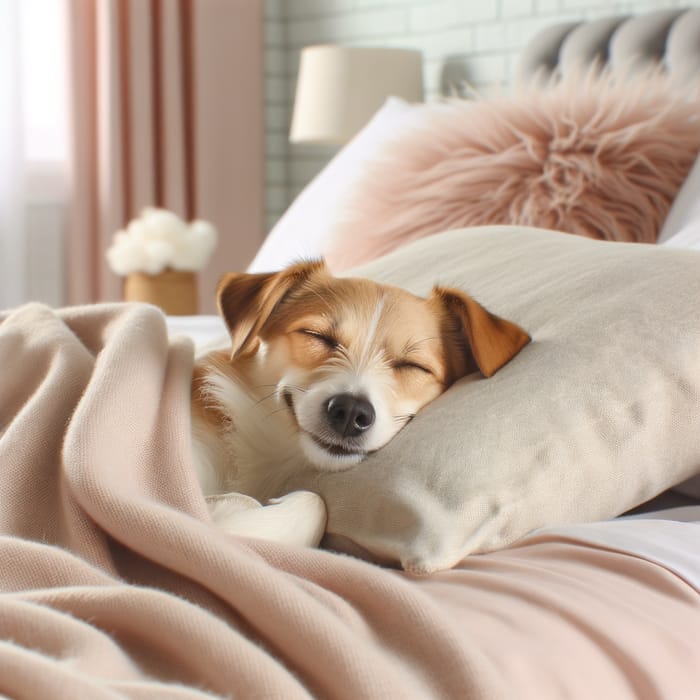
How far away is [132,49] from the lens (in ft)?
12.6

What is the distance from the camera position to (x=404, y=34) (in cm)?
398

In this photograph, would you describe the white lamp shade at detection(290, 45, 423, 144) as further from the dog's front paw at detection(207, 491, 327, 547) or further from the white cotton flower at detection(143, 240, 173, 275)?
the dog's front paw at detection(207, 491, 327, 547)

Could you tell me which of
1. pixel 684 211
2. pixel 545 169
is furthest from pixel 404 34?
pixel 684 211

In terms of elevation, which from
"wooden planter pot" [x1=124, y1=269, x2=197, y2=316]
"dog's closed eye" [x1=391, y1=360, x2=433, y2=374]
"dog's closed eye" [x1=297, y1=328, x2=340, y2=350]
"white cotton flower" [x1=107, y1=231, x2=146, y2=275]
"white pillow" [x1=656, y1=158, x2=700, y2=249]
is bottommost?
"wooden planter pot" [x1=124, y1=269, x2=197, y2=316]

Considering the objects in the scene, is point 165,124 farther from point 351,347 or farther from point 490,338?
point 490,338

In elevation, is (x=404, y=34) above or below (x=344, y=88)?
above

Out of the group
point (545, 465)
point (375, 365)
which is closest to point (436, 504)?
point (545, 465)

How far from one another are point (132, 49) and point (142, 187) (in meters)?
0.52

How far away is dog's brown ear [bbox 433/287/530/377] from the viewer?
3.60ft

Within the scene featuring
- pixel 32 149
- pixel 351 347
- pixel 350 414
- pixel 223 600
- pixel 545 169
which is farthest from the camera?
pixel 32 149

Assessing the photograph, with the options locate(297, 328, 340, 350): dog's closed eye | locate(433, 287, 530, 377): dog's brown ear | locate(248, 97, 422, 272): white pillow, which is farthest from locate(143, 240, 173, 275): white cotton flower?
locate(433, 287, 530, 377): dog's brown ear

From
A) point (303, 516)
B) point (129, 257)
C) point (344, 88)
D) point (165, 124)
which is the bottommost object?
point (129, 257)

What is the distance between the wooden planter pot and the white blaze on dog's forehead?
2.25 m

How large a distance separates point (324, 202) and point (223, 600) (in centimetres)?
178
